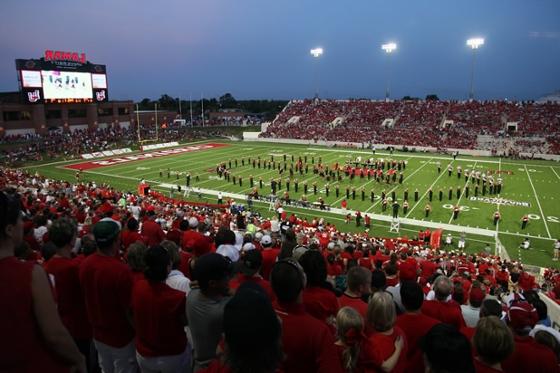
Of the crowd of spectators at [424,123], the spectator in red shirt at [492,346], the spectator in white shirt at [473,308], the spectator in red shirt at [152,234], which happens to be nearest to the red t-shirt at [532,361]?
the spectator in red shirt at [492,346]

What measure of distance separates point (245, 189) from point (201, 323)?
23304mm

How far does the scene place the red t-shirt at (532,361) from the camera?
9.95 feet

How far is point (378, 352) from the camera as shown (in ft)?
9.05

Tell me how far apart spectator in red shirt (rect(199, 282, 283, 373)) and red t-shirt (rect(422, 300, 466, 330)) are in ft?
8.61

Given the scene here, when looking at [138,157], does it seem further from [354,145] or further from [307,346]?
[307,346]

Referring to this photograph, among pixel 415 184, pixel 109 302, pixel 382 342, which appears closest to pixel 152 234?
pixel 109 302

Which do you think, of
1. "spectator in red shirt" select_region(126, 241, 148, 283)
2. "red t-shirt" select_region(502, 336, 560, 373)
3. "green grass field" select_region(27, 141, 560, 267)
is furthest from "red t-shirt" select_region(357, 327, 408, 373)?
"green grass field" select_region(27, 141, 560, 267)

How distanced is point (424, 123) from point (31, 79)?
43.2m

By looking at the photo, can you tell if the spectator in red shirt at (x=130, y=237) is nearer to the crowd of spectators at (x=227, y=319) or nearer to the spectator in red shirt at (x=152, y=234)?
the spectator in red shirt at (x=152, y=234)

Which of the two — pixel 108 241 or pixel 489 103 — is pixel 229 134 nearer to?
pixel 489 103

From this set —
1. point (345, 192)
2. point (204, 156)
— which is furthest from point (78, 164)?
point (345, 192)

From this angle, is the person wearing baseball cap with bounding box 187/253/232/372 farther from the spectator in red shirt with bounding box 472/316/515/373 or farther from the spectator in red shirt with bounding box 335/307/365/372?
the spectator in red shirt with bounding box 472/316/515/373

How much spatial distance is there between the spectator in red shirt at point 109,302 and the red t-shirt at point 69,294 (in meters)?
0.26

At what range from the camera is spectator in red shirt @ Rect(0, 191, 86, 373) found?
1.98 metres
